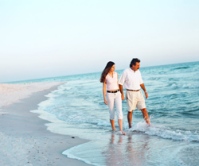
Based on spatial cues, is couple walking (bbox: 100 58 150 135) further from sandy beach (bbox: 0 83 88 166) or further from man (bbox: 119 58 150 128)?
sandy beach (bbox: 0 83 88 166)

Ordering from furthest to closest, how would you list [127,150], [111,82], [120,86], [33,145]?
[120,86] < [111,82] < [33,145] < [127,150]

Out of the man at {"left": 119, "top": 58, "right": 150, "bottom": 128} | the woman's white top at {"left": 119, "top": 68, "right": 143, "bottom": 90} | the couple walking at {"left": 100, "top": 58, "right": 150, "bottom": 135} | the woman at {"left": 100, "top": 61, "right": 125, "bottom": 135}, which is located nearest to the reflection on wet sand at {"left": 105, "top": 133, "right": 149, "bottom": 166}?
the woman at {"left": 100, "top": 61, "right": 125, "bottom": 135}

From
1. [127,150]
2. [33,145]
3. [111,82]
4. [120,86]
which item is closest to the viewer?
[127,150]

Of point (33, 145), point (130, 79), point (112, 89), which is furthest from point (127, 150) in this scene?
point (130, 79)

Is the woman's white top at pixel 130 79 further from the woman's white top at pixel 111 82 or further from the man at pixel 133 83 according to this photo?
the woman's white top at pixel 111 82

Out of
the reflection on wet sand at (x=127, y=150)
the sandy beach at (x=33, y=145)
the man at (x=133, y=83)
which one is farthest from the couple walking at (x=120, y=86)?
the sandy beach at (x=33, y=145)

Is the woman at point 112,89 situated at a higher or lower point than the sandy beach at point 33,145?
higher

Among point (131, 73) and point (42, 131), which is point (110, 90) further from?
point (42, 131)

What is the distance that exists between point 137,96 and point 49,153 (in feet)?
10.4

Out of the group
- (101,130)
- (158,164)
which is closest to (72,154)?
(158,164)

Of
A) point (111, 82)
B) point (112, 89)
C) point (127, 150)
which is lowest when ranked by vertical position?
point (127, 150)

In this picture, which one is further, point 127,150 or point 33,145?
point 33,145

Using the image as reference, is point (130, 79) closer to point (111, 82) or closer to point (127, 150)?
point (111, 82)

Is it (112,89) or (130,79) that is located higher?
(130,79)
